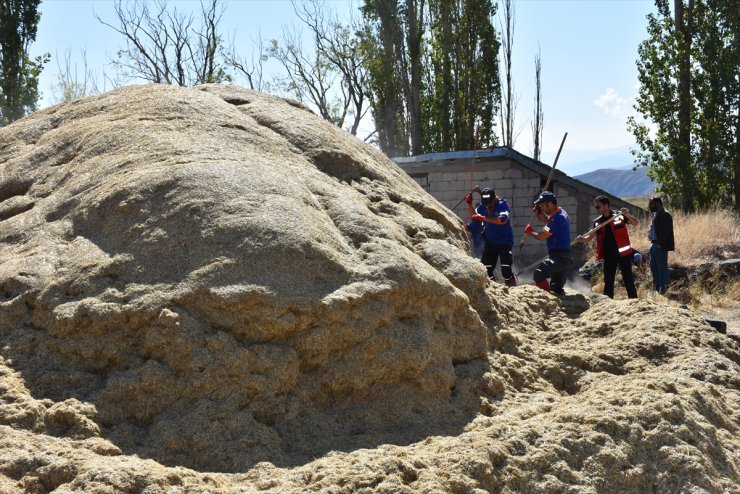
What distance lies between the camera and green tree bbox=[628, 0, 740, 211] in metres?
17.1

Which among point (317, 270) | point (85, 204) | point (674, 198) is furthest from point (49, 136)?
point (674, 198)

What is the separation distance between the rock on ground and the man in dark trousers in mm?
5153

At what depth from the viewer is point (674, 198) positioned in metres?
17.6

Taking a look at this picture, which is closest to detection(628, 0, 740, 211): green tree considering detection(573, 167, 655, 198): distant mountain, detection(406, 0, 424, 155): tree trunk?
detection(406, 0, 424, 155): tree trunk

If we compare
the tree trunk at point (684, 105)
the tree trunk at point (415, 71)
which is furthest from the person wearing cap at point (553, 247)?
Result: the tree trunk at point (415, 71)

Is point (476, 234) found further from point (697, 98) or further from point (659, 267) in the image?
point (697, 98)

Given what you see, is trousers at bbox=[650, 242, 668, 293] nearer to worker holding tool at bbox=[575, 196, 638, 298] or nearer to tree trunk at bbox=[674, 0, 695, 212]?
worker holding tool at bbox=[575, 196, 638, 298]

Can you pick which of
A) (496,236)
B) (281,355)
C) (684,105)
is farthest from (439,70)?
(281,355)

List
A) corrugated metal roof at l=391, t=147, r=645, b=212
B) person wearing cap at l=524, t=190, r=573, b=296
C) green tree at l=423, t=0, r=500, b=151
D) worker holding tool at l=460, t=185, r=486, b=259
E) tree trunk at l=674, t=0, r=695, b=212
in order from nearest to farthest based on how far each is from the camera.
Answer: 1. person wearing cap at l=524, t=190, r=573, b=296
2. worker holding tool at l=460, t=185, r=486, b=259
3. corrugated metal roof at l=391, t=147, r=645, b=212
4. tree trunk at l=674, t=0, r=695, b=212
5. green tree at l=423, t=0, r=500, b=151

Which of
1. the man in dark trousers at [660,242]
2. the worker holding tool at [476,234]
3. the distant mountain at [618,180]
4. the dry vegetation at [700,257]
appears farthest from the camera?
the distant mountain at [618,180]

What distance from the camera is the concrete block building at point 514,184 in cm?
1414

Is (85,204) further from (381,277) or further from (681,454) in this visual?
(681,454)

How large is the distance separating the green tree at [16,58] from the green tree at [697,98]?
51.2ft

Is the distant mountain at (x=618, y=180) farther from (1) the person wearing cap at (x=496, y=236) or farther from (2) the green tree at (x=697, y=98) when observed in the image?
(1) the person wearing cap at (x=496, y=236)
